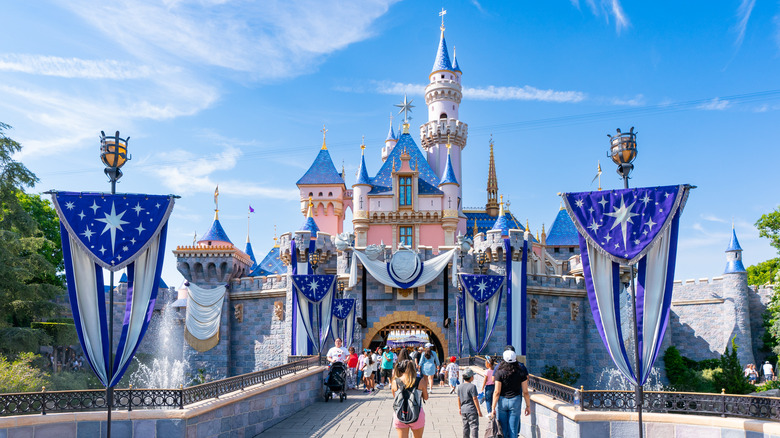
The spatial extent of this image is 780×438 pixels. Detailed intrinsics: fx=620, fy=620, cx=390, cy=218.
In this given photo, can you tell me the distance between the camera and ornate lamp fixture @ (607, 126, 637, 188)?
34.6 ft

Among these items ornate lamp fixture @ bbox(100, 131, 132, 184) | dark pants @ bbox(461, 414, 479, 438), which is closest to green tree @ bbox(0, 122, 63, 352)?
ornate lamp fixture @ bbox(100, 131, 132, 184)

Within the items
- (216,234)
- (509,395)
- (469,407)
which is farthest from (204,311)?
(509,395)

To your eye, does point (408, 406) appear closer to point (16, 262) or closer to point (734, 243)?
point (16, 262)

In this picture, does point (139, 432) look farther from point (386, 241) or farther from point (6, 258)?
point (386, 241)

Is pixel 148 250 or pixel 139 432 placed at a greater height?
pixel 148 250

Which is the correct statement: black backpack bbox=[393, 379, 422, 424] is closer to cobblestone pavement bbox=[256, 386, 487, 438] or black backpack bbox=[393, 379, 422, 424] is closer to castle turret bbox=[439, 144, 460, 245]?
cobblestone pavement bbox=[256, 386, 487, 438]

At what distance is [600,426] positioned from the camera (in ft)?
30.1

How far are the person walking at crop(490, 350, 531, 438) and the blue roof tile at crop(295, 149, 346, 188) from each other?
32325 millimetres

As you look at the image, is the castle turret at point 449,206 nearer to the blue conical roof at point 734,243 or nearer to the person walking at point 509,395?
the blue conical roof at point 734,243

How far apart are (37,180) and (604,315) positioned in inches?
856

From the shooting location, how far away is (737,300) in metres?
33.1

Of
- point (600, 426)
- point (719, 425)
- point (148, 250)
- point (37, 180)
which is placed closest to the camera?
point (719, 425)

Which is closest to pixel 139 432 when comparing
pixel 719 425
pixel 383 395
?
pixel 719 425

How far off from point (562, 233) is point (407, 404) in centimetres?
3908
